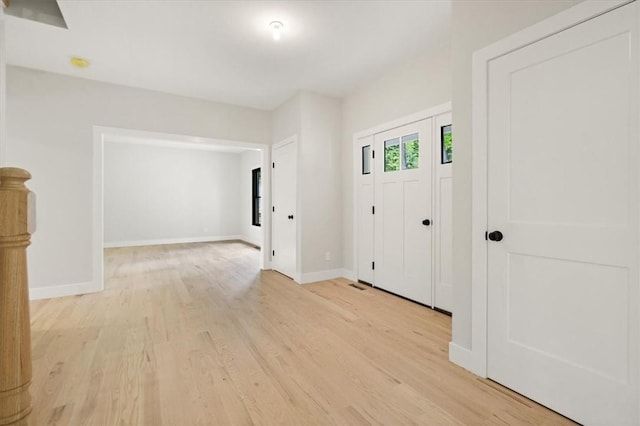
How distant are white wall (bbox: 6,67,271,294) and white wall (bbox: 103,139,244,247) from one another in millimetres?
4279

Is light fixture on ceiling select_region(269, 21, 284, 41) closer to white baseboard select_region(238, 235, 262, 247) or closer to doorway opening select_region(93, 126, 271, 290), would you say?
doorway opening select_region(93, 126, 271, 290)

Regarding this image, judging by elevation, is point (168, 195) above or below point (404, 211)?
above

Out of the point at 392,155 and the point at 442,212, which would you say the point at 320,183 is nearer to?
the point at 392,155

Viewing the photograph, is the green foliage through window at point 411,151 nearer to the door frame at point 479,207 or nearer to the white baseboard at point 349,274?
the door frame at point 479,207

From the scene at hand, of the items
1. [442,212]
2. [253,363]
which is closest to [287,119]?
[442,212]

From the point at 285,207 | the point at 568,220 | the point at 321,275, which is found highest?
the point at 285,207

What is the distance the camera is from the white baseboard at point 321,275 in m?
4.19

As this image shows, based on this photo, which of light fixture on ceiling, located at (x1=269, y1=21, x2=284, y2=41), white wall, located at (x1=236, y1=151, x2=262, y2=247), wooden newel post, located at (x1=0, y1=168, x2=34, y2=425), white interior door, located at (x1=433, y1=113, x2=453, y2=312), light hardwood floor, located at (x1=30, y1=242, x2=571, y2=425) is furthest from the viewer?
white wall, located at (x1=236, y1=151, x2=262, y2=247)

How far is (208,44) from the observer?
2988mm

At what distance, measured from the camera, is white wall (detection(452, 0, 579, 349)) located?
1.91 meters

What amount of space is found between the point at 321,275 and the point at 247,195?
16.6 ft

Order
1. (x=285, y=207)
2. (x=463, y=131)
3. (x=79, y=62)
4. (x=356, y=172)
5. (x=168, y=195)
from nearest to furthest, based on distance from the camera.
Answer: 1. (x=463, y=131)
2. (x=79, y=62)
3. (x=356, y=172)
4. (x=285, y=207)
5. (x=168, y=195)

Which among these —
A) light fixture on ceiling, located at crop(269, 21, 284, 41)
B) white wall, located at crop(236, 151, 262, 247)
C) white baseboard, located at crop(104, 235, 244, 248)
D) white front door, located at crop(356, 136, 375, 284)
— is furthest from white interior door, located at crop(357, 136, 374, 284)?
white baseboard, located at crop(104, 235, 244, 248)

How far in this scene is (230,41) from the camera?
294 cm
